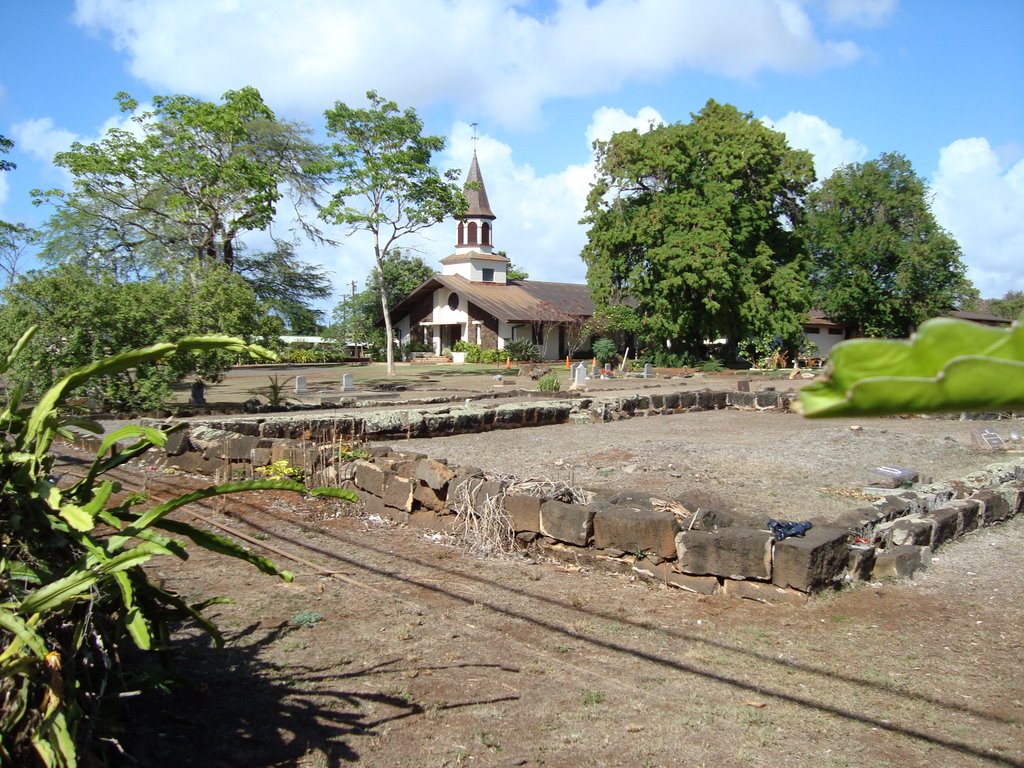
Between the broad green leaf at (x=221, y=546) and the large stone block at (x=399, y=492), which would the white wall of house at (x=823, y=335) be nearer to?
the large stone block at (x=399, y=492)

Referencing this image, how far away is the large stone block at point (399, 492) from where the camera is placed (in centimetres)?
861

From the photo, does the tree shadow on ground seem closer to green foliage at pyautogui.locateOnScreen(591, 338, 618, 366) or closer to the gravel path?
the gravel path

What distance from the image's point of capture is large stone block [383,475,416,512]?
8.61 meters

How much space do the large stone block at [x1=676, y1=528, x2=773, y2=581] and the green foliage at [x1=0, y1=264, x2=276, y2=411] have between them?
14253 millimetres

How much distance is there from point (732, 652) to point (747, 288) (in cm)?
3603

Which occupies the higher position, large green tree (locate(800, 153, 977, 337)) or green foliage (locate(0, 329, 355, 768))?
large green tree (locate(800, 153, 977, 337))

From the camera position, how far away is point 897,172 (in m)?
49.8

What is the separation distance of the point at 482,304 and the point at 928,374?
49.8 m

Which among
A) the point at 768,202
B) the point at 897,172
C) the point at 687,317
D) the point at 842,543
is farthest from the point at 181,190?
the point at 897,172

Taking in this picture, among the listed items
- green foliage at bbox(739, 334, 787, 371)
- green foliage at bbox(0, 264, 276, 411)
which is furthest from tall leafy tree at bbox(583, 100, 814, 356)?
green foliage at bbox(0, 264, 276, 411)

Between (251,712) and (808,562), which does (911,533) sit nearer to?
(808,562)

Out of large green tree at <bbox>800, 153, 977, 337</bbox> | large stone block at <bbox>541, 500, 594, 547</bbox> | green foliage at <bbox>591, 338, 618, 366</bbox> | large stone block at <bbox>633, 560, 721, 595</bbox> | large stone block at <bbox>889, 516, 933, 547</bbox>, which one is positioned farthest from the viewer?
large green tree at <bbox>800, 153, 977, 337</bbox>

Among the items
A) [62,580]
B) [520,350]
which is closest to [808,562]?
[62,580]

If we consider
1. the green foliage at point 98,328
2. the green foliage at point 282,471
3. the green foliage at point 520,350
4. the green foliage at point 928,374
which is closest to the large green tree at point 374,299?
the green foliage at point 520,350
